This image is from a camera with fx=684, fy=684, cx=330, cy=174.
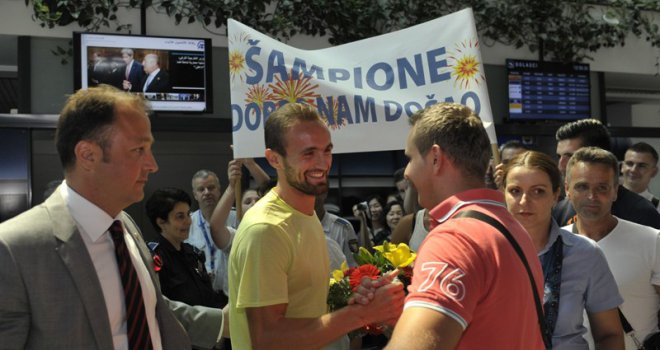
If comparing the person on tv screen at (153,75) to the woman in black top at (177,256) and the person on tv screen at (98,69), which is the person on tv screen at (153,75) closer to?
the person on tv screen at (98,69)

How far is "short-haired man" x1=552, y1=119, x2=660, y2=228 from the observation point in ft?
13.0

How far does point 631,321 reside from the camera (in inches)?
135

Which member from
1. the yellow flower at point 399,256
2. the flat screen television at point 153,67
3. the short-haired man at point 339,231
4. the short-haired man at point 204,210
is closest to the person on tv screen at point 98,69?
the flat screen television at point 153,67

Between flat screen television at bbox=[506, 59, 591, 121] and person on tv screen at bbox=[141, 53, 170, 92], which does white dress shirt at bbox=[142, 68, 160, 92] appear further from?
flat screen television at bbox=[506, 59, 591, 121]

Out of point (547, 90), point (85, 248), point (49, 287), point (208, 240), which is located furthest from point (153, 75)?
point (49, 287)

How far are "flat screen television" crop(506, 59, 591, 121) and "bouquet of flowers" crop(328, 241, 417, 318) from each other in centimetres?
738

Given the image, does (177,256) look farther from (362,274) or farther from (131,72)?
(131,72)

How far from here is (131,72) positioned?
26.5 feet

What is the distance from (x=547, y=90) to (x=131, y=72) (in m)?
5.83

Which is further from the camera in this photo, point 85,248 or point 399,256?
point 399,256

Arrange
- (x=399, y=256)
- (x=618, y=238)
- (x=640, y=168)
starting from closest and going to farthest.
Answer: (x=399, y=256), (x=618, y=238), (x=640, y=168)

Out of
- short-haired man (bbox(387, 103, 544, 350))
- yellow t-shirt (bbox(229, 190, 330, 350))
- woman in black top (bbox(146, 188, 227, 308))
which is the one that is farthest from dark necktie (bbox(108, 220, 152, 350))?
woman in black top (bbox(146, 188, 227, 308))

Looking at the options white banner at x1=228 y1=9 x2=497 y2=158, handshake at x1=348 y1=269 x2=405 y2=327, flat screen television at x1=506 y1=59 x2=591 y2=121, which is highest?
flat screen television at x1=506 y1=59 x2=591 y2=121

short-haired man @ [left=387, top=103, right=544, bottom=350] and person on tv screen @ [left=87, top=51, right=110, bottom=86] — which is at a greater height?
person on tv screen @ [left=87, top=51, right=110, bottom=86]
